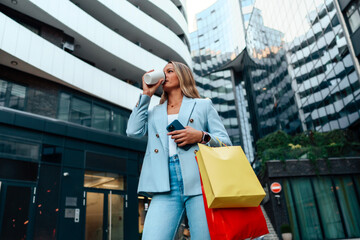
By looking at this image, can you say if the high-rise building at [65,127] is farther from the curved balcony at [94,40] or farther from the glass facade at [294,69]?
the glass facade at [294,69]

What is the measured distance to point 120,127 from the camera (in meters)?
16.3

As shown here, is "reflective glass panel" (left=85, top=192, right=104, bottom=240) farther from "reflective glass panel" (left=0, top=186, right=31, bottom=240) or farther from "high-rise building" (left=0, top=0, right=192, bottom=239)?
"reflective glass panel" (left=0, top=186, right=31, bottom=240)

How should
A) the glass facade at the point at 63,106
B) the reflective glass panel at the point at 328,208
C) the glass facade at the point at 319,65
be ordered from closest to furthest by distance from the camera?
1. the glass facade at the point at 63,106
2. the reflective glass panel at the point at 328,208
3. the glass facade at the point at 319,65

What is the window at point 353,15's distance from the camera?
18.0 m

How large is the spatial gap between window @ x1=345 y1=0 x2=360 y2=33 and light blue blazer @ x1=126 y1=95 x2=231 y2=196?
19927mm

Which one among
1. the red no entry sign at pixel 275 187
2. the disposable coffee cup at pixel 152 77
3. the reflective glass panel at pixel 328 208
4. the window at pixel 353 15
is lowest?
the reflective glass panel at pixel 328 208

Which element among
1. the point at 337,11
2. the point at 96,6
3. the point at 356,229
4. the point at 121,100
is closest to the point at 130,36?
the point at 96,6

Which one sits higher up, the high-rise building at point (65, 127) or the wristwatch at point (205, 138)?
the high-rise building at point (65, 127)

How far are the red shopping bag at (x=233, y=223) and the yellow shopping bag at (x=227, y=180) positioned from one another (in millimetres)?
41

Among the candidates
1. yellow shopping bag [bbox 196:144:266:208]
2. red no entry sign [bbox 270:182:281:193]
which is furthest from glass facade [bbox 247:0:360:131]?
yellow shopping bag [bbox 196:144:266:208]

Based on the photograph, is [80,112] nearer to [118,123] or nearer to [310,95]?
[118,123]

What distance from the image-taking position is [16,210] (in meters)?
10.7

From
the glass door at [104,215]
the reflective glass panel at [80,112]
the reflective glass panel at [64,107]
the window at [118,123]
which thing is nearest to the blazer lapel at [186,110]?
the glass door at [104,215]

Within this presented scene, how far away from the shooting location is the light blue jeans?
189cm
